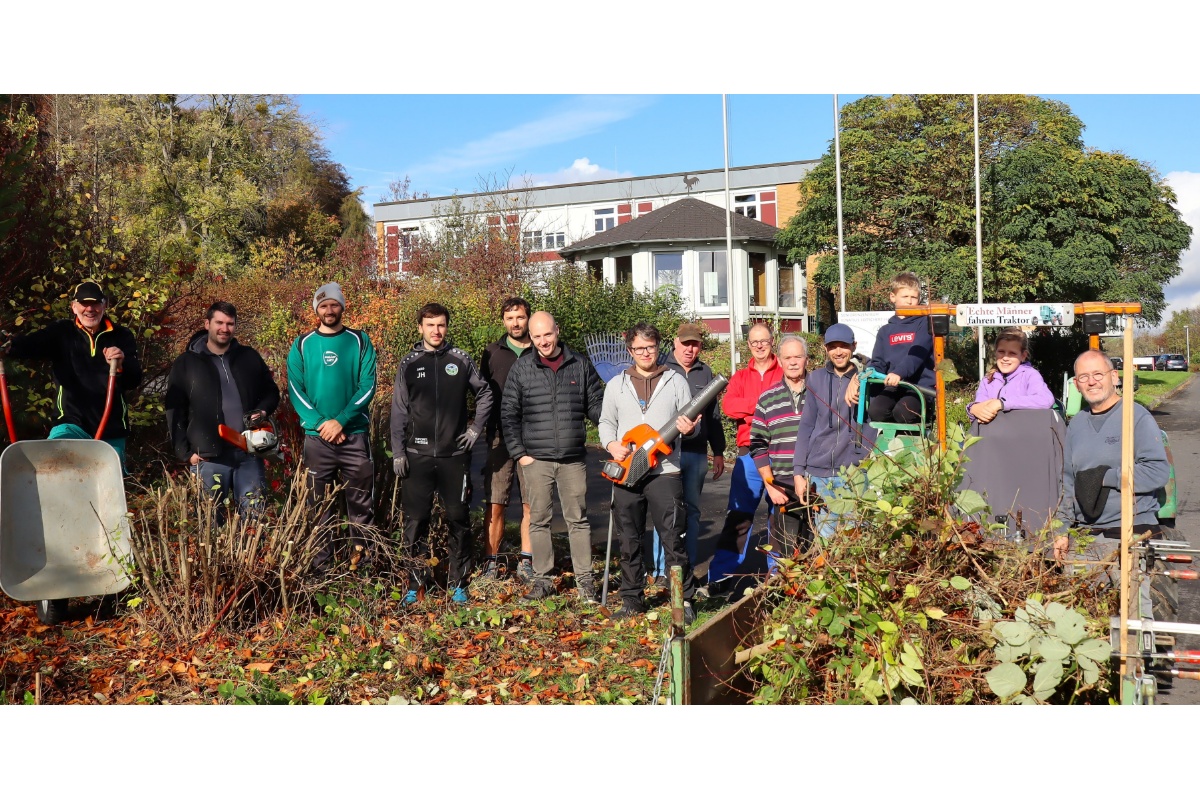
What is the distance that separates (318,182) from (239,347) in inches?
1553

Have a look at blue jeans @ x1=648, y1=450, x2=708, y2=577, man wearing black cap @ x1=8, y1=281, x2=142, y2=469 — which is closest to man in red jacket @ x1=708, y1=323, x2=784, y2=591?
blue jeans @ x1=648, y1=450, x2=708, y2=577

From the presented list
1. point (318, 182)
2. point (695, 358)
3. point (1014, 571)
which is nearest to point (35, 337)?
point (695, 358)

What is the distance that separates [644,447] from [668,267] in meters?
33.4

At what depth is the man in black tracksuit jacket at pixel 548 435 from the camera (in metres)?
6.49

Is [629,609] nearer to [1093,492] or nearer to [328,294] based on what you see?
[1093,492]

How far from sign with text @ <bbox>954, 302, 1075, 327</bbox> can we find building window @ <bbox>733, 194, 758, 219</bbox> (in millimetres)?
42930

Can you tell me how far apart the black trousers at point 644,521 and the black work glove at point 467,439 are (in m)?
1.04

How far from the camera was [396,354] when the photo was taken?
13.1 meters

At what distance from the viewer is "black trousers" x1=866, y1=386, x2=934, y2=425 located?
241 inches

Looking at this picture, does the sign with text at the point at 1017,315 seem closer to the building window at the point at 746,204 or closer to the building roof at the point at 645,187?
the building roof at the point at 645,187

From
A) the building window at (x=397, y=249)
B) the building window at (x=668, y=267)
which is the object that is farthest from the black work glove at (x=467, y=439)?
the building window at (x=668, y=267)

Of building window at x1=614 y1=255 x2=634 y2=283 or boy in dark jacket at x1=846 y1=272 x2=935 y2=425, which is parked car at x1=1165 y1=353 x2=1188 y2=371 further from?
boy in dark jacket at x1=846 y1=272 x2=935 y2=425

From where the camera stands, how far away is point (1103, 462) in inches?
188

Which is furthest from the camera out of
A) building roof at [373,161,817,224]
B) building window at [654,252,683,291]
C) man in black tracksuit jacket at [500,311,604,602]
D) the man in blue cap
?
building roof at [373,161,817,224]
